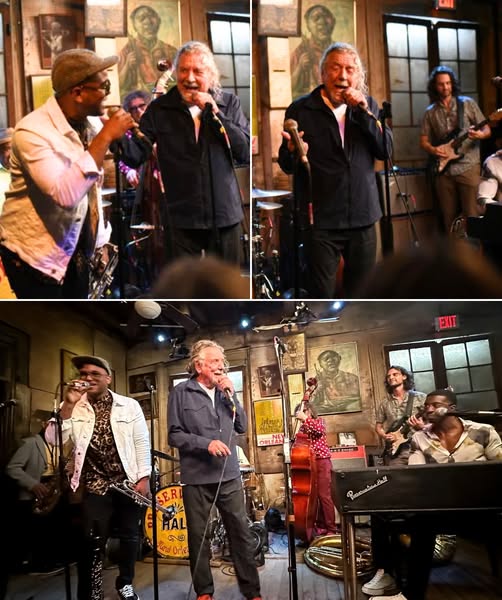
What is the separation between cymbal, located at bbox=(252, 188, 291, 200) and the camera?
420 cm

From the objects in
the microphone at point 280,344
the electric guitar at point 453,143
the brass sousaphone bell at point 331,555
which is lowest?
the brass sousaphone bell at point 331,555

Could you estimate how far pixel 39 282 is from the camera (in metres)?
4.12

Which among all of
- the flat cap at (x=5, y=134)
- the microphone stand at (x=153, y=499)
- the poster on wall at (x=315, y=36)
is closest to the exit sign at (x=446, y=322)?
the poster on wall at (x=315, y=36)

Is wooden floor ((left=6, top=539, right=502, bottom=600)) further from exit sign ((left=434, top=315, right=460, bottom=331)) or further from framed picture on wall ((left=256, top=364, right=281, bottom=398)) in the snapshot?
exit sign ((left=434, top=315, right=460, bottom=331))

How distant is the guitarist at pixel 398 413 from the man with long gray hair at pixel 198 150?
1145mm

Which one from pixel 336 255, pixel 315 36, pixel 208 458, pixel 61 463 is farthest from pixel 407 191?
pixel 61 463

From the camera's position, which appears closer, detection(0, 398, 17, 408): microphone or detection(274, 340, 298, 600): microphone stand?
detection(274, 340, 298, 600): microphone stand

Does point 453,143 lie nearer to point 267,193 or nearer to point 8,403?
point 267,193

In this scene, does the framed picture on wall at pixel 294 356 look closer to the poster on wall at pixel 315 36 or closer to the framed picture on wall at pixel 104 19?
the poster on wall at pixel 315 36

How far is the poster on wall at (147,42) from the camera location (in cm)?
414

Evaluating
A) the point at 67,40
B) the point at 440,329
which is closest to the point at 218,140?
the point at 67,40

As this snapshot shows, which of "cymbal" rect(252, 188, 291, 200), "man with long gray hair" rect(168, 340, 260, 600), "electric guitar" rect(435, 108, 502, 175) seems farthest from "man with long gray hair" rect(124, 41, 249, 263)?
"electric guitar" rect(435, 108, 502, 175)

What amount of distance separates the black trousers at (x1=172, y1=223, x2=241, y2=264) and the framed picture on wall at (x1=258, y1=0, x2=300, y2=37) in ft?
3.50

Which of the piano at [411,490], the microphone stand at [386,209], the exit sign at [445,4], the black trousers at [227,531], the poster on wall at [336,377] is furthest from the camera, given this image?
the exit sign at [445,4]
